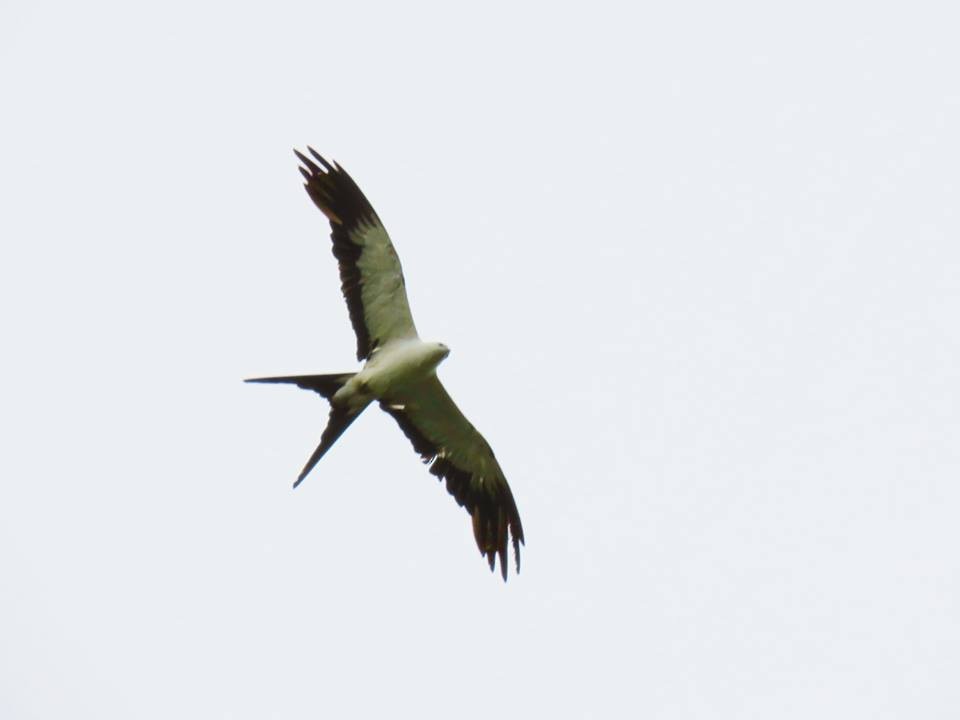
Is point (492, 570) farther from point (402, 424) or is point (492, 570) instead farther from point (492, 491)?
point (402, 424)

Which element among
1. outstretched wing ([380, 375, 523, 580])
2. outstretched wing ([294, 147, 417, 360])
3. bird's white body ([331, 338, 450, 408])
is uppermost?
outstretched wing ([294, 147, 417, 360])

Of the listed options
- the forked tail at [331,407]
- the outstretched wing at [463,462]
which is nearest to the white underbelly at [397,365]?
the forked tail at [331,407]

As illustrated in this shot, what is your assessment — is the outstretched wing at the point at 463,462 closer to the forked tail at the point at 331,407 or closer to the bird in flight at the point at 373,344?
the bird in flight at the point at 373,344

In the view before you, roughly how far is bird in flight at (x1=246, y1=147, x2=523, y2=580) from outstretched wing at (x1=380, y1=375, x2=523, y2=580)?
0.02 metres

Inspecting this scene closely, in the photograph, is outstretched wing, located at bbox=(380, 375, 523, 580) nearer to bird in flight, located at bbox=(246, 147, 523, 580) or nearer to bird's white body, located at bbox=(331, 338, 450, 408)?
bird in flight, located at bbox=(246, 147, 523, 580)

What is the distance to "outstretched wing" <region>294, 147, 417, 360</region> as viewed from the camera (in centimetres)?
1684

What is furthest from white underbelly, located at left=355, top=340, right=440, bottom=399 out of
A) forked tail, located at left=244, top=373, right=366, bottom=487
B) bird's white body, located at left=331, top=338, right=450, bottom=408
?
forked tail, located at left=244, top=373, right=366, bottom=487

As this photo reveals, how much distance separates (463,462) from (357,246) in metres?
3.45

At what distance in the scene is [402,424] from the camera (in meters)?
18.4

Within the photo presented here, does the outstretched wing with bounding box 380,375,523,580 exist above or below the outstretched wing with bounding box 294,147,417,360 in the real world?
below

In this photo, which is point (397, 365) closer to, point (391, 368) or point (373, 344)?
point (391, 368)

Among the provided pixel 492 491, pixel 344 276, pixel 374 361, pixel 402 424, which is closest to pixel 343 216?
pixel 344 276

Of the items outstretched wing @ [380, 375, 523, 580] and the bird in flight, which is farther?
outstretched wing @ [380, 375, 523, 580]

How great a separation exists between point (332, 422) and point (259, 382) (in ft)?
3.86
